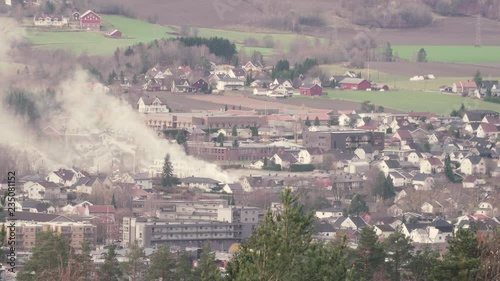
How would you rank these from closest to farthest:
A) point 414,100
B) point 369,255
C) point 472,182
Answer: point 369,255
point 472,182
point 414,100

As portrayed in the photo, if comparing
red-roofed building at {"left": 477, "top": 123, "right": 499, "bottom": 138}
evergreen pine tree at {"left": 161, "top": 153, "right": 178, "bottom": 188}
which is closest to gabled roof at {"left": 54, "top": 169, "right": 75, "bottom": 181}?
evergreen pine tree at {"left": 161, "top": 153, "right": 178, "bottom": 188}

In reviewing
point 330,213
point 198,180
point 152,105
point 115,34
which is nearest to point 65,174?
point 198,180

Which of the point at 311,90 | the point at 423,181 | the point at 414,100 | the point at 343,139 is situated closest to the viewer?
the point at 423,181

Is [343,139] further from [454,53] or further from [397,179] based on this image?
[454,53]

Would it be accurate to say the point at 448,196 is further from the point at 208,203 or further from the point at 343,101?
the point at 343,101

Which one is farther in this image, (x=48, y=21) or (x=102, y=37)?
(x=48, y=21)

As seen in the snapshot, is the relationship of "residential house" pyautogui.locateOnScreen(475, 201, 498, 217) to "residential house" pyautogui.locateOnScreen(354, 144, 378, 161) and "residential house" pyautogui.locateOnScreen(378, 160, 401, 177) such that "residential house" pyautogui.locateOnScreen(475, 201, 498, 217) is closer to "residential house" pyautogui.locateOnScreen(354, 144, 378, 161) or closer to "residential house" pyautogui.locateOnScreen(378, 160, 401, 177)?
"residential house" pyautogui.locateOnScreen(378, 160, 401, 177)
